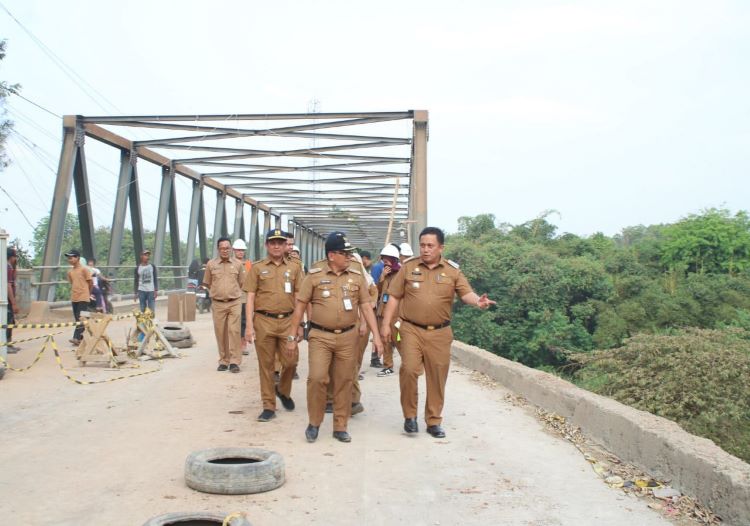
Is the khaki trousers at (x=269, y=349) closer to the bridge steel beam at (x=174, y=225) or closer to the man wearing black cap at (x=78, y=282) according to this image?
the man wearing black cap at (x=78, y=282)

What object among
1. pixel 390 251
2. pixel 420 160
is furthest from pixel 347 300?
pixel 420 160

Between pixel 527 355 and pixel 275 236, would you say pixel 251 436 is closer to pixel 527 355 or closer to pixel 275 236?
pixel 275 236

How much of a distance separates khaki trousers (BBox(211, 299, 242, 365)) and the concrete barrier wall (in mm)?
3762

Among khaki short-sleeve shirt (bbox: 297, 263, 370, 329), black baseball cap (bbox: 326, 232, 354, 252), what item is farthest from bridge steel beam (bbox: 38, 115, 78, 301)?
black baseball cap (bbox: 326, 232, 354, 252)

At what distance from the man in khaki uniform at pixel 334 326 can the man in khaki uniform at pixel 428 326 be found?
0.34 metres

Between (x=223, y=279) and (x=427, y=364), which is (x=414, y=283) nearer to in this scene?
(x=427, y=364)

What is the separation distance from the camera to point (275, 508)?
400 cm

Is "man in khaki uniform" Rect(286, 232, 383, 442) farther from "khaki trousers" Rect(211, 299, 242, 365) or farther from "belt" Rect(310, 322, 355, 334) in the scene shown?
"khaki trousers" Rect(211, 299, 242, 365)

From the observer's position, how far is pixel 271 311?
6.48 meters

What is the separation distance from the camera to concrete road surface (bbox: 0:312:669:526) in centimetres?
395

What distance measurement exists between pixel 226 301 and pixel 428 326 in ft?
13.0

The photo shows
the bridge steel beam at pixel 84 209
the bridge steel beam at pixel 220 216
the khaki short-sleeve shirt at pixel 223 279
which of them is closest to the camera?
the khaki short-sleeve shirt at pixel 223 279

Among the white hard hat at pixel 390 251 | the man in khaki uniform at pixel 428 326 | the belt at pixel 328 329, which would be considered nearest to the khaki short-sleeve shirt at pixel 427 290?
the man in khaki uniform at pixel 428 326

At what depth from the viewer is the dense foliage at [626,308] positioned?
9023 mm
